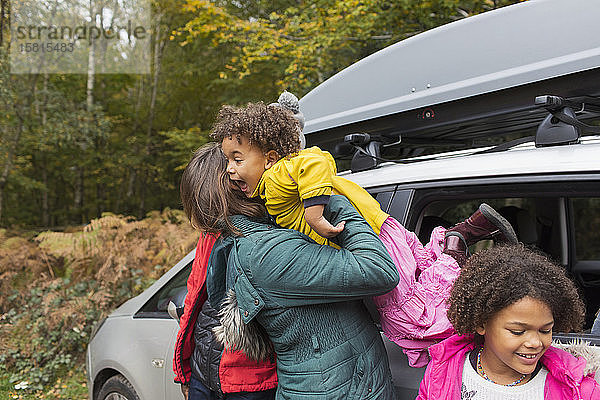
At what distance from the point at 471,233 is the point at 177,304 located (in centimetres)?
168

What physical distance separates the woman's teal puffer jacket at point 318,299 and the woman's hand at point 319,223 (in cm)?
4

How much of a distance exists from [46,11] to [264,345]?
543 inches

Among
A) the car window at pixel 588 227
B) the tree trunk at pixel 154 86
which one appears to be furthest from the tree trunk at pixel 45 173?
the car window at pixel 588 227

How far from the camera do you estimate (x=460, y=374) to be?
181 cm

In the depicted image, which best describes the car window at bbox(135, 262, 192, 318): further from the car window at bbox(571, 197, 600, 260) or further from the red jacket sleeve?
the car window at bbox(571, 197, 600, 260)

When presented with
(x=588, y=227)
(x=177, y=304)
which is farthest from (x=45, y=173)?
(x=177, y=304)

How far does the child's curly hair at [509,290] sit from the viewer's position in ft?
5.44

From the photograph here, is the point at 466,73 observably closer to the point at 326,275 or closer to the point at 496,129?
the point at 496,129

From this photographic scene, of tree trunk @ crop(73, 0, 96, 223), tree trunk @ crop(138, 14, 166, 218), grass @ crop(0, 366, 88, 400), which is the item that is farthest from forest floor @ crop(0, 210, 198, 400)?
tree trunk @ crop(138, 14, 166, 218)

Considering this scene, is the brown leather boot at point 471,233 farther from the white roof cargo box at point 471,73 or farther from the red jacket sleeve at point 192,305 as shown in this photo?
the red jacket sleeve at point 192,305

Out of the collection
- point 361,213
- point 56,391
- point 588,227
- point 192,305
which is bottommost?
point 56,391

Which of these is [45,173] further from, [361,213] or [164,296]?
[361,213]

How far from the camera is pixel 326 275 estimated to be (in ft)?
5.81

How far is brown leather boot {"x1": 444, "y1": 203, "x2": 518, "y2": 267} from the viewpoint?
2.13 meters
